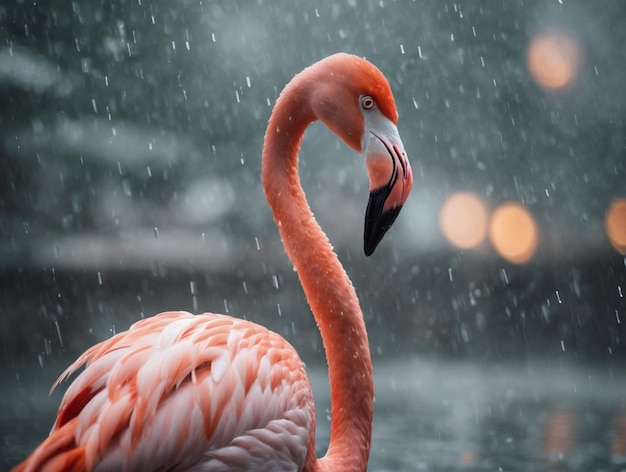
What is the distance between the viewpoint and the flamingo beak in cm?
126

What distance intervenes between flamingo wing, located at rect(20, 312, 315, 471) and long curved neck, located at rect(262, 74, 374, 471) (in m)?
0.17

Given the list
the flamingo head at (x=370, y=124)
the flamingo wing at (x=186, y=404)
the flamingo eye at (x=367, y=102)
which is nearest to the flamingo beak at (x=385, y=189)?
the flamingo head at (x=370, y=124)

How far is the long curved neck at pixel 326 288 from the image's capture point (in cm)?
139

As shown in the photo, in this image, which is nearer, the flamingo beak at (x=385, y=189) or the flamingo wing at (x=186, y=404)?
the flamingo wing at (x=186, y=404)

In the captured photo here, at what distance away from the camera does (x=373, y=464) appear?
10.6ft

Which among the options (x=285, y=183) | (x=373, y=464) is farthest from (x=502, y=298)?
(x=285, y=183)

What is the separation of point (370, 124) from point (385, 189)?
0.18 m

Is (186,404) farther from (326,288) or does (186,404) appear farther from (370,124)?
(370,124)

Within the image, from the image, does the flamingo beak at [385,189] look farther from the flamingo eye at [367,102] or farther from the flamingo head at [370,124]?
the flamingo eye at [367,102]

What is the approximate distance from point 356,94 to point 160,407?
2.51ft

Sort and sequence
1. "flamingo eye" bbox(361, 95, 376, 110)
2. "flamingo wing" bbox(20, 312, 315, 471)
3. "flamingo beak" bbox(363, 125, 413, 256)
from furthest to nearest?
"flamingo eye" bbox(361, 95, 376, 110), "flamingo beak" bbox(363, 125, 413, 256), "flamingo wing" bbox(20, 312, 315, 471)

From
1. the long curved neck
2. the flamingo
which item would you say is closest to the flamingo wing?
the flamingo

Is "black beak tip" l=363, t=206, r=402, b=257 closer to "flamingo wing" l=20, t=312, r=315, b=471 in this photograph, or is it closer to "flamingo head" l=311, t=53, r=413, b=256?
"flamingo head" l=311, t=53, r=413, b=256

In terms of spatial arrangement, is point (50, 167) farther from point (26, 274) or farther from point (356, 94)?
point (356, 94)
